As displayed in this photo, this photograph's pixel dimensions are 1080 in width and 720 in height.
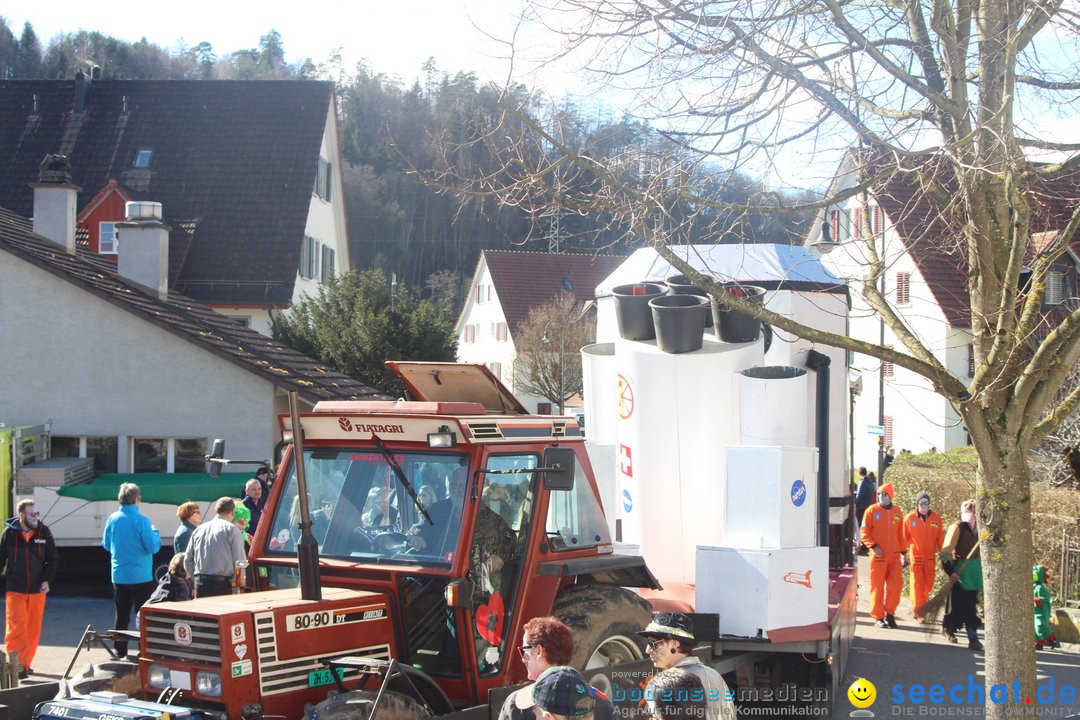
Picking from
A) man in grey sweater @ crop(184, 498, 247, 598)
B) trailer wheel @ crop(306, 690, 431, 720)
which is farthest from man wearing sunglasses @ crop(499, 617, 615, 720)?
man in grey sweater @ crop(184, 498, 247, 598)

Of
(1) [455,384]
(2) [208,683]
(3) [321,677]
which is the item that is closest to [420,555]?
(3) [321,677]

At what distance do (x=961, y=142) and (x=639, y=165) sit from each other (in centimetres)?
183

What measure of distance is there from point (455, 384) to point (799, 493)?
282 centimetres

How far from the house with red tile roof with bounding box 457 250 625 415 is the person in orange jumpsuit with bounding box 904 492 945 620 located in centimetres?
3465

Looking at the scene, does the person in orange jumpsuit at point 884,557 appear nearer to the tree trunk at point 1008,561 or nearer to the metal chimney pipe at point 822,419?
the metal chimney pipe at point 822,419

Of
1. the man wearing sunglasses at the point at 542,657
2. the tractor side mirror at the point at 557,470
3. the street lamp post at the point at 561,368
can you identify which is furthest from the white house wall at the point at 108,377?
the street lamp post at the point at 561,368

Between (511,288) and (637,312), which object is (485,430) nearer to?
(637,312)

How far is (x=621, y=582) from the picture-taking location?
790 centimetres

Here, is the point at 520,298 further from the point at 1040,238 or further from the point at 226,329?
the point at 1040,238

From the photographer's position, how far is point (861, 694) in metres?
10.1

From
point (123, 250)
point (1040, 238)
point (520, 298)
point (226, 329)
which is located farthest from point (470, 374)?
point (520, 298)

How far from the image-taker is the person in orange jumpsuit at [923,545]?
14250mm

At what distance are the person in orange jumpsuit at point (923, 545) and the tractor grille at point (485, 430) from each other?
29.4 ft

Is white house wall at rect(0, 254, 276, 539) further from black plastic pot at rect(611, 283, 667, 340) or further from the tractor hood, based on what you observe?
the tractor hood
